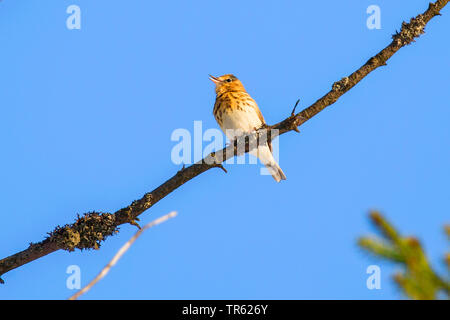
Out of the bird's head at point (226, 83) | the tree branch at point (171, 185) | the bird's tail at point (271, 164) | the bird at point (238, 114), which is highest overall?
the bird's head at point (226, 83)

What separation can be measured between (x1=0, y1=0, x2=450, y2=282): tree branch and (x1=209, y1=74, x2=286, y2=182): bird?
8.02ft

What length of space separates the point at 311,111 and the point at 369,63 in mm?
763

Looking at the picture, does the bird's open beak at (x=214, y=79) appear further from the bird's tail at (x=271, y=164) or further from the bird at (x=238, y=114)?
the bird's tail at (x=271, y=164)

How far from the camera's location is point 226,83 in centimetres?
919

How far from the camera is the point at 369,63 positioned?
550 centimetres

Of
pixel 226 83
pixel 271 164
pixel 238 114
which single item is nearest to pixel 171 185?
pixel 238 114

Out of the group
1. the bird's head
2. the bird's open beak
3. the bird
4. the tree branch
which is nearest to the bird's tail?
the bird

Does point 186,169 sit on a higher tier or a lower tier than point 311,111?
lower

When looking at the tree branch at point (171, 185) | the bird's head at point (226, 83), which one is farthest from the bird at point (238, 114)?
the tree branch at point (171, 185)

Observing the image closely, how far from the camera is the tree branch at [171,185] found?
5.18 metres
